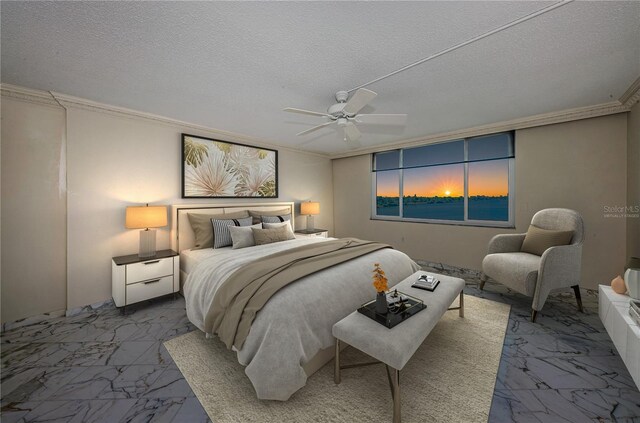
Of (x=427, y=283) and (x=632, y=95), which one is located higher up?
(x=632, y=95)

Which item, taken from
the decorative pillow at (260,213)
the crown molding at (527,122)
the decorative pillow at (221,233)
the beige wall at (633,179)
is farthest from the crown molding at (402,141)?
the decorative pillow at (221,233)

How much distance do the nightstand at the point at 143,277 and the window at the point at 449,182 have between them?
160 inches

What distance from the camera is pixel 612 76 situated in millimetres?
2365

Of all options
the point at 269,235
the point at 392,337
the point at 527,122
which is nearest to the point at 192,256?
the point at 269,235

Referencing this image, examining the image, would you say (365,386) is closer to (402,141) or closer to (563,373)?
(563,373)

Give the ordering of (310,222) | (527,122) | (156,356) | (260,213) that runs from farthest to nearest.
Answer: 1. (310,222)
2. (260,213)
3. (527,122)
4. (156,356)

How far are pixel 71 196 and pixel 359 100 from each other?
3356 millimetres

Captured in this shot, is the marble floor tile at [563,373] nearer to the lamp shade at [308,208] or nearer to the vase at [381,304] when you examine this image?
the vase at [381,304]

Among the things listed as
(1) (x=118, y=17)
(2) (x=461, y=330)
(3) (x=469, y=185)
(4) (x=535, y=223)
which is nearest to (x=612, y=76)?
(4) (x=535, y=223)

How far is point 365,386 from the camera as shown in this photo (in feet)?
5.82

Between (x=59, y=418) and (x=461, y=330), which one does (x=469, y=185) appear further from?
(x=59, y=418)

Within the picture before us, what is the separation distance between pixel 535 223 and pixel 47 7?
17.3 ft

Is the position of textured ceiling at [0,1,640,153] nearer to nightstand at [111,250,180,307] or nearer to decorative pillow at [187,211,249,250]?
decorative pillow at [187,211,249,250]

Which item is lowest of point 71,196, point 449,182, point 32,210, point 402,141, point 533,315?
point 533,315
